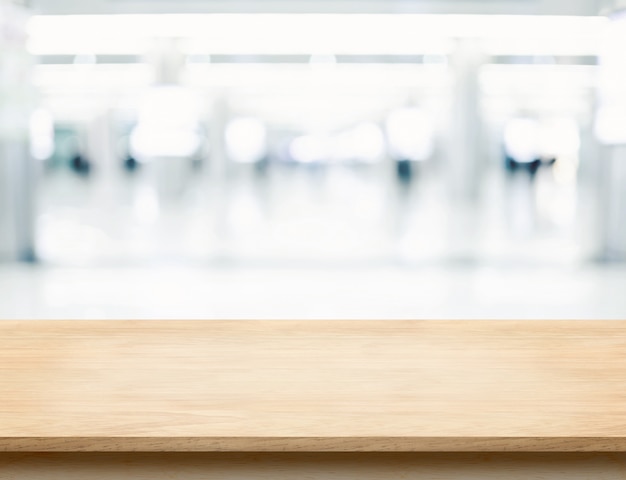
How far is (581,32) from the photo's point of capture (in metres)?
8.41

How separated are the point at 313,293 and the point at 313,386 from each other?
4.30m

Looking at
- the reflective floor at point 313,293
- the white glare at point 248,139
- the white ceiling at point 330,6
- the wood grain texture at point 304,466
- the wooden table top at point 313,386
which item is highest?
the white ceiling at point 330,6

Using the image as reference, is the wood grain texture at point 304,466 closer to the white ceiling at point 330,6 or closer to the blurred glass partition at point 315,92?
the blurred glass partition at point 315,92

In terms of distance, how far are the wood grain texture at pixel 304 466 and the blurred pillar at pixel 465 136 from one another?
7921mm

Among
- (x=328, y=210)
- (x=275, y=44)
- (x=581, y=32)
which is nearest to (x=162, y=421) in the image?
(x=581, y=32)

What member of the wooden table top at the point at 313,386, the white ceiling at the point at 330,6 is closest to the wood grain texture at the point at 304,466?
the wooden table top at the point at 313,386

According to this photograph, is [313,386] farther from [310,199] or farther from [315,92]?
[315,92]

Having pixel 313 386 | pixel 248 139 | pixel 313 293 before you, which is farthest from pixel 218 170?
pixel 248 139

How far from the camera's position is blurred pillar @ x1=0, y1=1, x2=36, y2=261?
664 centimetres

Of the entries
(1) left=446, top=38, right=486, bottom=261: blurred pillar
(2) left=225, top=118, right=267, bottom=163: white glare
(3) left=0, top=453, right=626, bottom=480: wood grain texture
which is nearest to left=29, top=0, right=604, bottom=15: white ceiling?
(1) left=446, top=38, right=486, bottom=261: blurred pillar

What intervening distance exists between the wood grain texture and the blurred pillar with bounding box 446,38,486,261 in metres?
7.92

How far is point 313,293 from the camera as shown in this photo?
539 cm

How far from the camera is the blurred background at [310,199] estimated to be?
17.8 feet

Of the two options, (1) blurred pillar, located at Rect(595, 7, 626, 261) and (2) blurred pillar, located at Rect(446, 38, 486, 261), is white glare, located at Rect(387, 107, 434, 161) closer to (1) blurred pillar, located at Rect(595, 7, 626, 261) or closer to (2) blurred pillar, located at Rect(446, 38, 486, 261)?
(2) blurred pillar, located at Rect(446, 38, 486, 261)
